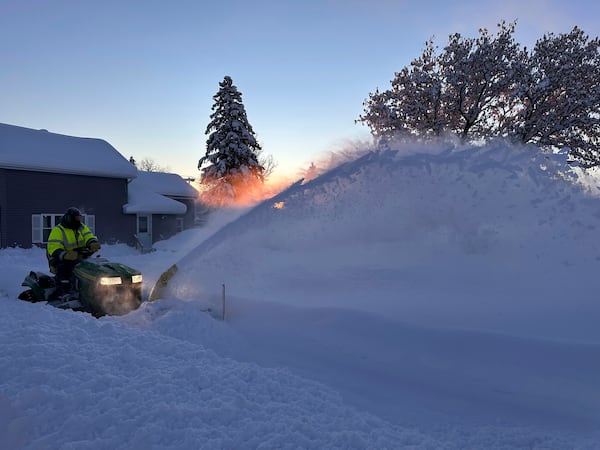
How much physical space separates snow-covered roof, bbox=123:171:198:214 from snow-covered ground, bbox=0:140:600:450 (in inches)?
591

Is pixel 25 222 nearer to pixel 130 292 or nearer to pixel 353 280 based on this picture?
pixel 130 292

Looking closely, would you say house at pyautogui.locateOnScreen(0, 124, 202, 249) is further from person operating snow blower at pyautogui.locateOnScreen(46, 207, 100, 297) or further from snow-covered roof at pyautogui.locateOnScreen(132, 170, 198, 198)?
person operating snow blower at pyautogui.locateOnScreen(46, 207, 100, 297)

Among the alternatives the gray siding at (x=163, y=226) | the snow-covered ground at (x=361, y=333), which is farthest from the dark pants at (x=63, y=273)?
the gray siding at (x=163, y=226)

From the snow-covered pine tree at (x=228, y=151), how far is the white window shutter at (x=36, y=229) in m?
10.8

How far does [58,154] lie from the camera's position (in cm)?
2142

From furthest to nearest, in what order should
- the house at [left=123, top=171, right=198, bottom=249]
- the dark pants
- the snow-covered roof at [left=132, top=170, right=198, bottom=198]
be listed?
the snow-covered roof at [left=132, top=170, right=198, bottom=198]
the house at [left=123, top=171, right=198, bottom=249]
the dark pants

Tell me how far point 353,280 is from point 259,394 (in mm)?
5456

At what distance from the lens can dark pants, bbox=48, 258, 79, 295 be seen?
725 cm

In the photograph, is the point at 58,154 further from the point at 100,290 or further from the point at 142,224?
the point at 100,290

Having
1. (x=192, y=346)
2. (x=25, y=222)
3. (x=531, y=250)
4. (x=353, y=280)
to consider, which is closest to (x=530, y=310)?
(x=531, y=250)

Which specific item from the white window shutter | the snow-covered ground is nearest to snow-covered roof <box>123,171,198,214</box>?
the white window shutter

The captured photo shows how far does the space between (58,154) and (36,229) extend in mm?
3991

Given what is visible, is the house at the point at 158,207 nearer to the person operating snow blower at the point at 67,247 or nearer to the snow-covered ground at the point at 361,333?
the snow-covered ground at the point at 361,333

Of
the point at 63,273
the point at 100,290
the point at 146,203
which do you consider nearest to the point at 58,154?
the point at 146,203
